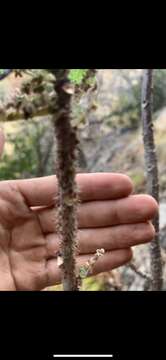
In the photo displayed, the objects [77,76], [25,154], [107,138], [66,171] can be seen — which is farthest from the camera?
[107,138]

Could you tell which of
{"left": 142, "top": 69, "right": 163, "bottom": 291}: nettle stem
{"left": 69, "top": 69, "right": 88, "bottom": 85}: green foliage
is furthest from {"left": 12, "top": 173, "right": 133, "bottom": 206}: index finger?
{"left": 69, "top": 69, "right": 88, "bottom": 85}: green foliage

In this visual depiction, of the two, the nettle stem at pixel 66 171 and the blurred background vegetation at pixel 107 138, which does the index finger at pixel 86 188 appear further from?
the blurred background vegetation at pixel 107 138

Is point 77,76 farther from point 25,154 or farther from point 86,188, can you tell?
point 25,154

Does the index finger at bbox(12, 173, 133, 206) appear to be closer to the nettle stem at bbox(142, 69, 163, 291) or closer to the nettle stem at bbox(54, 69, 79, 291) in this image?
the nettle stem at bbox(142, 69, 163, 291)

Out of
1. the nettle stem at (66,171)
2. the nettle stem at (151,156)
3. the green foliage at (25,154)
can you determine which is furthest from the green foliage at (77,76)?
the green foliage at (25,154)

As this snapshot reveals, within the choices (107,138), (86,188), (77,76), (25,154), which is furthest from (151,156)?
(107,138)

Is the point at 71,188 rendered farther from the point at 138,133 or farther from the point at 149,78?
the point at 138,133
